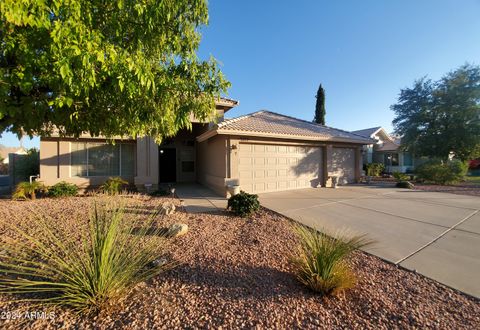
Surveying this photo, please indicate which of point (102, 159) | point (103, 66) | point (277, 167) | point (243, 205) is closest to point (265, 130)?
point (277, 167)

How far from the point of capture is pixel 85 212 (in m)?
6.07

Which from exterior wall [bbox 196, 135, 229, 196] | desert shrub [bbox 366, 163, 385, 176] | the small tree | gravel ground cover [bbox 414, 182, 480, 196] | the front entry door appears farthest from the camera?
the small tree

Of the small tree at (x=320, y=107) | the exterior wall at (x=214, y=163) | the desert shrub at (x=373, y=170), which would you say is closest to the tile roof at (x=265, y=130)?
the exterior wall at (x=214, y=163)

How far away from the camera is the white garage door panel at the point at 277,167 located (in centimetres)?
984

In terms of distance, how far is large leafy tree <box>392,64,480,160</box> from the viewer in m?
15.1

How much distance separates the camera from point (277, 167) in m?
10.7

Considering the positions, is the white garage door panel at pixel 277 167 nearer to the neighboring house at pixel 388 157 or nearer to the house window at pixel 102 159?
the house window at pixel 102 159

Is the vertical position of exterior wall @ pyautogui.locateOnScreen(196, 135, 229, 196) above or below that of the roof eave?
below

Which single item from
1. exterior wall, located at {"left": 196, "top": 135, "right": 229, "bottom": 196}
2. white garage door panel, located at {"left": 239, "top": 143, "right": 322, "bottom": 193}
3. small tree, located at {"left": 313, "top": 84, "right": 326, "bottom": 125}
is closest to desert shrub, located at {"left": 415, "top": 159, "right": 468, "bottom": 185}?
white garage door panel, located at {"left": 239, "top": 143, "right": 322, "bottom": 193}

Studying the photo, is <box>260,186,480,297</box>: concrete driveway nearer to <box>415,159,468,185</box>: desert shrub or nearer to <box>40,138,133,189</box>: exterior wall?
<box>415,159,468,185</box>: desert shrub

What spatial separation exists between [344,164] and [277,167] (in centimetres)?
575

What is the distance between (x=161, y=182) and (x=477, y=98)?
23235 mm

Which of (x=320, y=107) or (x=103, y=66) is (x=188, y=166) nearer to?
(x=103, y=66)

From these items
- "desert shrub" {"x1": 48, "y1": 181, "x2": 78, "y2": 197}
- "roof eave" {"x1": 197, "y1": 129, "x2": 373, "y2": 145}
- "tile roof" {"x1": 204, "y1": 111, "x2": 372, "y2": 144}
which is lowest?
"desert shrub" {"x1": 48, "y1": 181, "x2": 78, "y2": 197}
